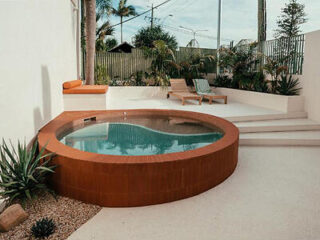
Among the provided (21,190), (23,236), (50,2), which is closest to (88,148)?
(21,190)

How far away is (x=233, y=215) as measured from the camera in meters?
2.70

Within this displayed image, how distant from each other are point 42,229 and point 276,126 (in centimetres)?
522

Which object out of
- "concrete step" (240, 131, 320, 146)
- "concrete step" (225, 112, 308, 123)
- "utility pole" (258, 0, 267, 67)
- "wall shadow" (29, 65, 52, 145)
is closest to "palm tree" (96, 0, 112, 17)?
"utility pole" (258, 0, 267, 67)

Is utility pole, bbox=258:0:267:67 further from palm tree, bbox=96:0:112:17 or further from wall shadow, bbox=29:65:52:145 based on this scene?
palm tree, bbox=96:0:112:17

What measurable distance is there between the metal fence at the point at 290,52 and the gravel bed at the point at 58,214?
711 centimetres

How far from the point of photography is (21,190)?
112 inches

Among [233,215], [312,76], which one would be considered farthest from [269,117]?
[233,215]

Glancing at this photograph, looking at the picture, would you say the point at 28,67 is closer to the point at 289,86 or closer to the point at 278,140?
the point at 278,140

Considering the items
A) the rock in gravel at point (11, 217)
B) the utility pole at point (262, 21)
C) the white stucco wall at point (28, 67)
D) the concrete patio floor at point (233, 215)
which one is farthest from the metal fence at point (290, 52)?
the rock in gravel at point (11, 217)

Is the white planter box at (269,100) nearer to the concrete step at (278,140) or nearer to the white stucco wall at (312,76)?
the white stucco wall at (312,76)

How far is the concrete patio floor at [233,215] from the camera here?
2.37 meters

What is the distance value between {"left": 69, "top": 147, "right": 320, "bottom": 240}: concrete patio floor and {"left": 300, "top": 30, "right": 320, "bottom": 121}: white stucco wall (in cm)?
359

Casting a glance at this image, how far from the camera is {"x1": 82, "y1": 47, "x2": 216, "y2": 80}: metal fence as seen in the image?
38.8 feet

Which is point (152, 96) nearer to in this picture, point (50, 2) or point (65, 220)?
point (50, 2)
